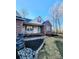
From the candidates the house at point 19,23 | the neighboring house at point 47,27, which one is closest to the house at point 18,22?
the house at point 19,23

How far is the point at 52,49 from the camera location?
5.68 feet

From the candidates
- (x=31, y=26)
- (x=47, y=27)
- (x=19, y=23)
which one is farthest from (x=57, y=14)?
(x=19, y=23)

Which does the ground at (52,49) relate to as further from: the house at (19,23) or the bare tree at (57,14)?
the house at (19,23)

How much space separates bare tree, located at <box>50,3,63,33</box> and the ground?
0.42 ft

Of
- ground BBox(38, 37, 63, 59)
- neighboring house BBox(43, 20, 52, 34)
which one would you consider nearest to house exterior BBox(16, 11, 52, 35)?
neighboring house BBox(43, 20, 52, 34)

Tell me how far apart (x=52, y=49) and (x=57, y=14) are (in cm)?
40

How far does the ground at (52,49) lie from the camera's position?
1.71 m

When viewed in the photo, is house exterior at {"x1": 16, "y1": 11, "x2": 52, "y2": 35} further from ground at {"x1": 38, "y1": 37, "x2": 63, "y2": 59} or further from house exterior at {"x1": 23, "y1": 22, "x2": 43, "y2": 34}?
ground at {"x1": 38, "y1": 37, "x2": 63, "y2": 59}

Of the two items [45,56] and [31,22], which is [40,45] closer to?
[45,56]

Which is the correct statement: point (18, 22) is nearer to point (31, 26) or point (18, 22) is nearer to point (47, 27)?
point (31, 26)
